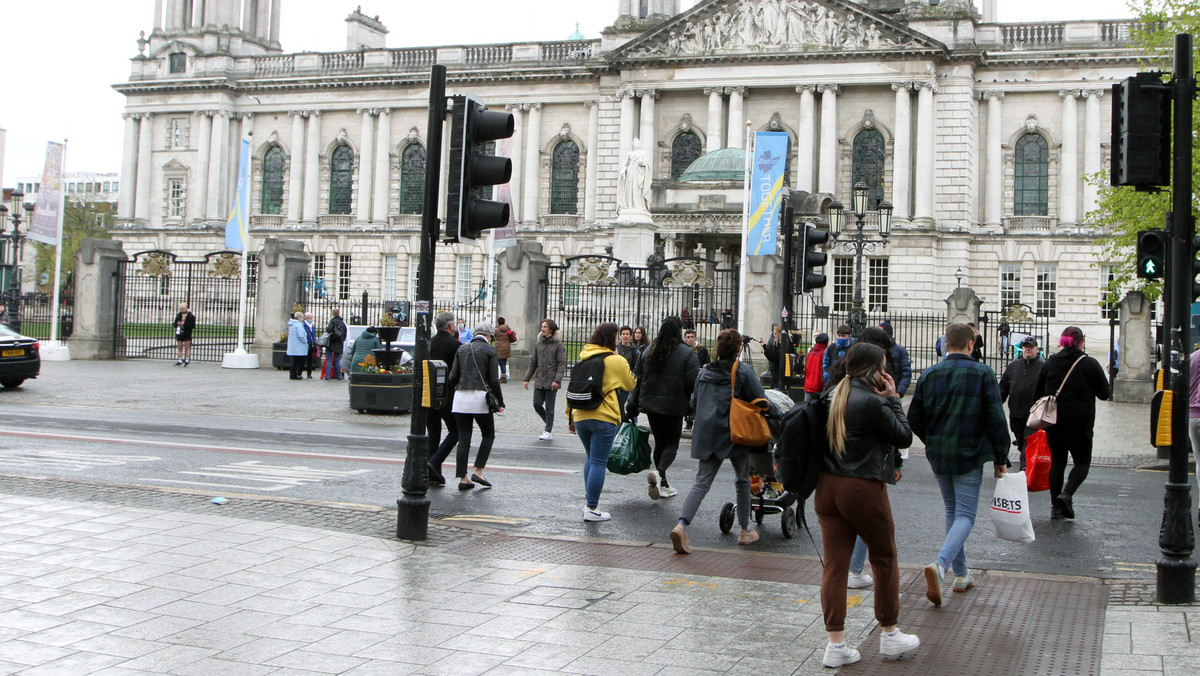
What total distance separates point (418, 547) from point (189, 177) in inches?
2373

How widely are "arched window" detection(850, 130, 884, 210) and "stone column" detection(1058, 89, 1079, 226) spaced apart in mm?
7807

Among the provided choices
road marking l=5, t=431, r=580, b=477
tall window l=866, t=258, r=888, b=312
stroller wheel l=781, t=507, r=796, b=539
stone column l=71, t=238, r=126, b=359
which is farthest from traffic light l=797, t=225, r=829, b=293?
tall window l=866, t=258, r=888, b=312

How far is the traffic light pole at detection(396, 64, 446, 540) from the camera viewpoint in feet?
31.1

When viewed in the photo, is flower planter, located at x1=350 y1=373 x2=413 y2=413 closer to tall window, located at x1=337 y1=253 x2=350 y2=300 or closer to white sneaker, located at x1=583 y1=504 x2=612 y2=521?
Result: white sneaker, located at x1=583 y1=504 x2=612 y2=521

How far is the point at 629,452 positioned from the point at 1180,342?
470 centimetres

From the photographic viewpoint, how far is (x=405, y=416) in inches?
821

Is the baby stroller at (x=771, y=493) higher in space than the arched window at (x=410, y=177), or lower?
lower

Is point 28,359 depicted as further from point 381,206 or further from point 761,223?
point 381,206


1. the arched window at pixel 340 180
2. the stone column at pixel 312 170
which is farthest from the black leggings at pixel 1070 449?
the stone column at pixel 312 170

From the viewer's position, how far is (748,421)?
381 inches

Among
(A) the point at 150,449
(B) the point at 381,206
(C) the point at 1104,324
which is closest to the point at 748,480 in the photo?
(A) the point at 150,449

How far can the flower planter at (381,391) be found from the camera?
808 inches

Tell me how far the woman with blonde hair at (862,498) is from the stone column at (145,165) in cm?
6512

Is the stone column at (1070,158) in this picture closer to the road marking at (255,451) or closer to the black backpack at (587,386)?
the road marking at (255,451)
